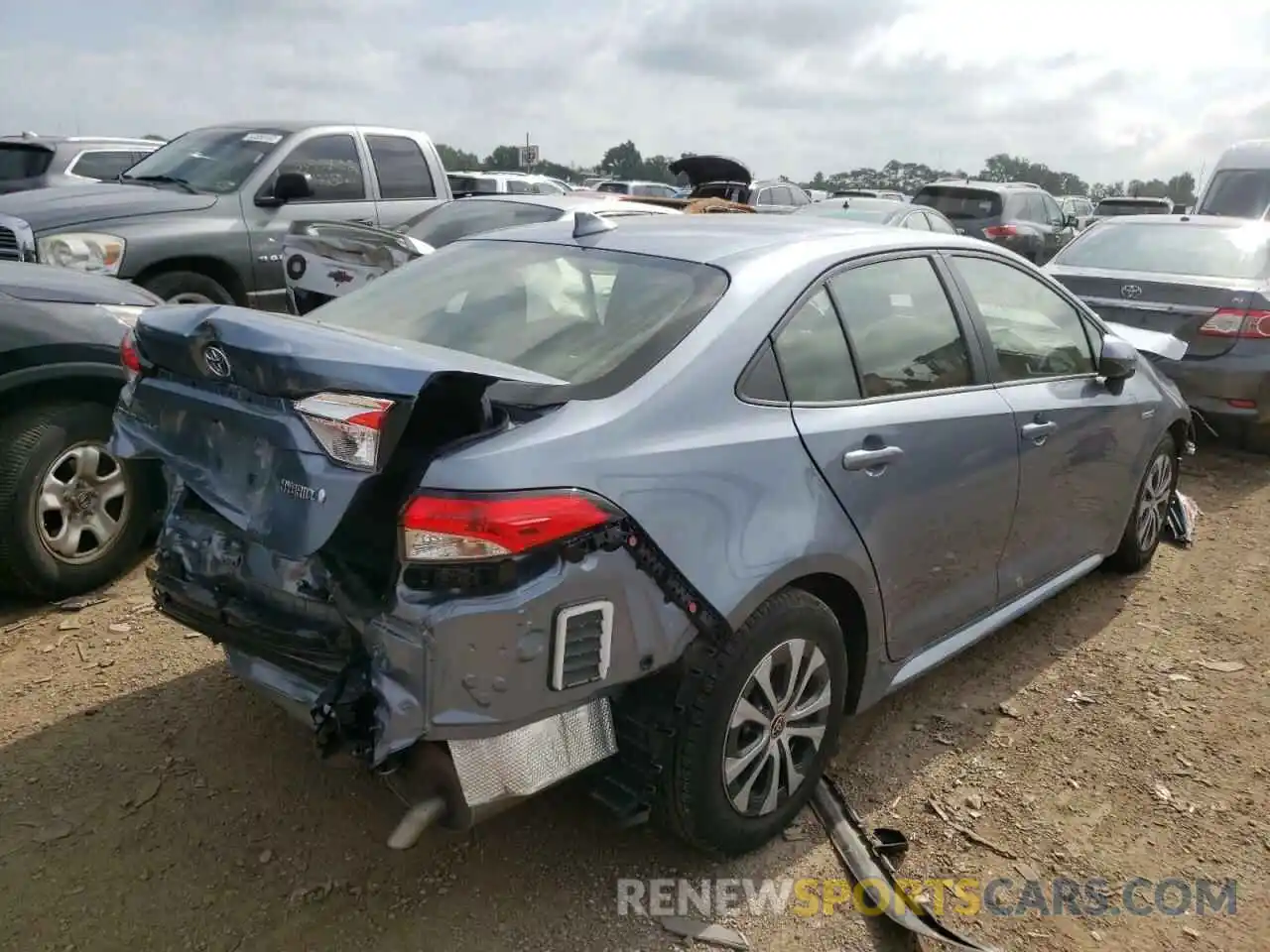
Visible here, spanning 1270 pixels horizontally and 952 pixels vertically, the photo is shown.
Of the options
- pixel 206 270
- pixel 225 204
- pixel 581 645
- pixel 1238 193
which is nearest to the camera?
pixel 581 645

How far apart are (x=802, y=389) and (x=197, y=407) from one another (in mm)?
1626

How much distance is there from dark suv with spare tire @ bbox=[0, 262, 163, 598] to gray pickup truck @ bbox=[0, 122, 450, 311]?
223 centimetres

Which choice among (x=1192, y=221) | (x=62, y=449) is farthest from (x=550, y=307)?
(x=1192, y=221)

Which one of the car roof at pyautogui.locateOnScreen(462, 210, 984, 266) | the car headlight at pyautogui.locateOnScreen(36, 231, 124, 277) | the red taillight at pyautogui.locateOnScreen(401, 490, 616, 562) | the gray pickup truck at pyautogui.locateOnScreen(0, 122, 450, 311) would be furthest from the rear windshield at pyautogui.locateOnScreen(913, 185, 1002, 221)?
the red taillight at pyautogui.locateOnScreen(401, 490, 616, 562)

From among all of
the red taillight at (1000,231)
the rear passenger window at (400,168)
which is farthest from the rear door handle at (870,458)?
the red taillight at (1000,231)

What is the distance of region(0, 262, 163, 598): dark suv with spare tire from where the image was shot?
3939mm

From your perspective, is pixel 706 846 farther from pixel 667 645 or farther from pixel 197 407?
pixel 197 407

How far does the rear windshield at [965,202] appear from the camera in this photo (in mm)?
15547

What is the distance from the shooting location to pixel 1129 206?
23.9 m

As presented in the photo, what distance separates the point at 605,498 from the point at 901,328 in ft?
4.74

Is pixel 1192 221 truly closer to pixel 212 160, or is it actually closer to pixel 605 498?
pixel 605 498

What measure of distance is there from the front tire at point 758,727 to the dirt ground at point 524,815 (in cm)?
18

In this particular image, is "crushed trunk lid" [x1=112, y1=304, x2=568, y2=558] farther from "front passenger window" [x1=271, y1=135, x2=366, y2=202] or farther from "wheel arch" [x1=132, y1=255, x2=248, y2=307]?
"front passenger window" [x1=271, y1=135, x2=366, y2=202]

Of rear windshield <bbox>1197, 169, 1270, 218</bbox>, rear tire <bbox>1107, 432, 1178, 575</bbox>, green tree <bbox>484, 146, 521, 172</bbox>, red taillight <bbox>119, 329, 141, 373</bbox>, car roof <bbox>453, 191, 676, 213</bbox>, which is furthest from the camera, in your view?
green tree <bbox>484, 146, 521, 172</bbox>
